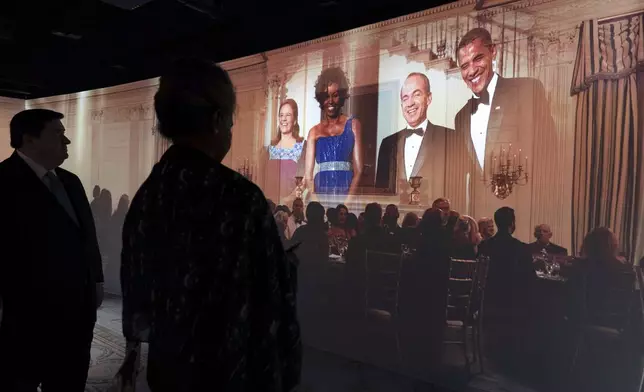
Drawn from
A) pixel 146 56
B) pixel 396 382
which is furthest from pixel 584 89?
pixel 146 56

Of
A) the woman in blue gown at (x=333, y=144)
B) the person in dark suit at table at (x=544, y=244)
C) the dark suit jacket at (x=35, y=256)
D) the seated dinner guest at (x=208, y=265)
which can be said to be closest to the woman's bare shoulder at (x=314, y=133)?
the woman in blue gown at (x=333, y=144)

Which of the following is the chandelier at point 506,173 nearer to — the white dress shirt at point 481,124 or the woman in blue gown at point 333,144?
the white dress shirt at point 481,124

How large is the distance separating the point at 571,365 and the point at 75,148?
649 centimetres

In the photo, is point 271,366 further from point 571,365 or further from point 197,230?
point 571,365

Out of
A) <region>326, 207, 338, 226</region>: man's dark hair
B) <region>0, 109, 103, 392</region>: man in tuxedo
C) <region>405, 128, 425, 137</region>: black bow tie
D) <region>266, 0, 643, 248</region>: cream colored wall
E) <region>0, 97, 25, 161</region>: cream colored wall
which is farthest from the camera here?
<region>0, 97, 25, 161</region>: cream colored wall

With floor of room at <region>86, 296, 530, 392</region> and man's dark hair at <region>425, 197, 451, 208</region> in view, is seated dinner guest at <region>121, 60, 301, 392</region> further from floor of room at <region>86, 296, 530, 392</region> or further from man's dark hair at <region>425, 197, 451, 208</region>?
man's dark hair at <region>425, 197, 451, 208</region>

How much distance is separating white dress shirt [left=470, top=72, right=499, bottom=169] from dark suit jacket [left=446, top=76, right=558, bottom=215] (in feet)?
0.07

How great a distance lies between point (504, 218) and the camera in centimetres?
304

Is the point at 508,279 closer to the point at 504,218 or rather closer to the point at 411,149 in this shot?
the point at 504,218

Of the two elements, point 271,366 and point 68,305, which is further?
point 68,305

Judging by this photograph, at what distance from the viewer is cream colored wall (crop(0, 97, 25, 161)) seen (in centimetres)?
686

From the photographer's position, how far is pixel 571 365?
278cm

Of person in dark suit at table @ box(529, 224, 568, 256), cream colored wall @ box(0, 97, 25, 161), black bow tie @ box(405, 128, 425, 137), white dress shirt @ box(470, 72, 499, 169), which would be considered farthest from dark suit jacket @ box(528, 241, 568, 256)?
cream colored wall @ box(0, 97, 25, 161)

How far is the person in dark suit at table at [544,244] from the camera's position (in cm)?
284
